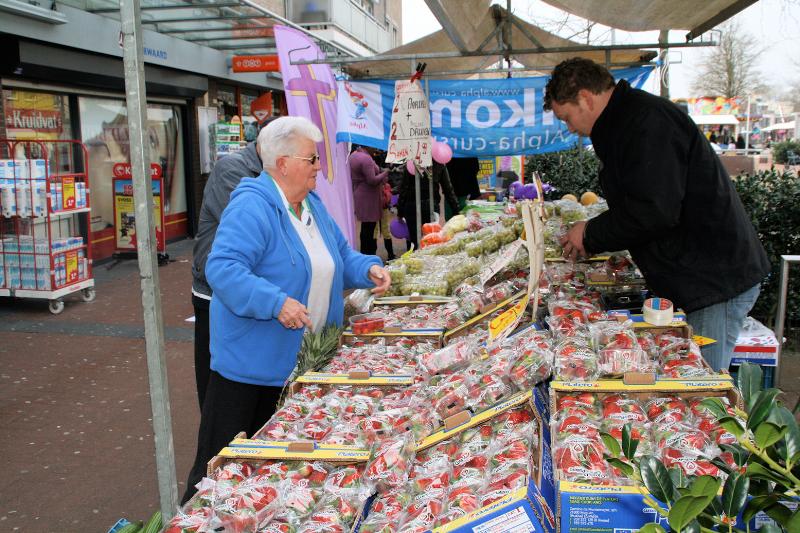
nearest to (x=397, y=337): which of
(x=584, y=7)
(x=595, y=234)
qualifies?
(x=595, y=234)

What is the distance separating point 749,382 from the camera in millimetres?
1414

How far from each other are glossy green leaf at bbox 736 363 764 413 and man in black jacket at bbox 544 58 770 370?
1651 mm

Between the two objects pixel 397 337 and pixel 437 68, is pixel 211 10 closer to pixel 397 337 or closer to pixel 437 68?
pixel 437 68

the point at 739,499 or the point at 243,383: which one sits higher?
the point at 739,499

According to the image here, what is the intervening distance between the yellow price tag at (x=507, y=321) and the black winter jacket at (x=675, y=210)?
27.7 inches

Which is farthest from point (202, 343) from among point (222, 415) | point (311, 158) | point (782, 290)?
point (782, 290)

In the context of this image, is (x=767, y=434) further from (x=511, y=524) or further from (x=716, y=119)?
(x=716, y=119)

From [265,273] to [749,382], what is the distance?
6.58ft

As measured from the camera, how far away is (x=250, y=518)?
69.5 inches

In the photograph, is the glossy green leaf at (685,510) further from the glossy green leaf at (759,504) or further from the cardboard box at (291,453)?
the cardboard box at (291,453)

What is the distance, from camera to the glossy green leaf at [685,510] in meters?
1.10

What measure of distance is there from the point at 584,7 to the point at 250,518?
15.8ft

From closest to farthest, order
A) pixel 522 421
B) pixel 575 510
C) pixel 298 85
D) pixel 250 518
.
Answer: pixel 575 510 < pixel 250 518 < pixel 522 421 < pixel 298 85

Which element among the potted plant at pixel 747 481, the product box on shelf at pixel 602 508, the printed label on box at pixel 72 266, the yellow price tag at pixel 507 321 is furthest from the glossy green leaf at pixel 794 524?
the printed label on box at pixel 72 266
